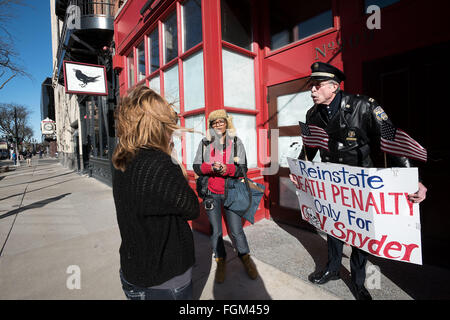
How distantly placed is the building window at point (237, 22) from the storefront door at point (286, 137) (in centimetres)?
113

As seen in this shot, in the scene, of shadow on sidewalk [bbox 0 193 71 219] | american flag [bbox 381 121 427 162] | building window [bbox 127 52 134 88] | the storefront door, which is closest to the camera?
american flag [bbox 381 121 427 162]

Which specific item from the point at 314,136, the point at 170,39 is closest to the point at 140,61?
the point at 170,39

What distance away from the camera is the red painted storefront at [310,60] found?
259cm

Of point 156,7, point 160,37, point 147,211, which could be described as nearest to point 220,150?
point 147,211

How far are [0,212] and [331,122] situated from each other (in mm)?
7794

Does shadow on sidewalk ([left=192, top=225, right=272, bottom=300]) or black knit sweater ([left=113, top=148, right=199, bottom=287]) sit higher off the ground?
black knit sweater ([left=113, top=148, right=199, bottom=287])

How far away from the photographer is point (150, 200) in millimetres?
1160

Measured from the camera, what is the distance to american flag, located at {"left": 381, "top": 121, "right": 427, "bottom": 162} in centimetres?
174

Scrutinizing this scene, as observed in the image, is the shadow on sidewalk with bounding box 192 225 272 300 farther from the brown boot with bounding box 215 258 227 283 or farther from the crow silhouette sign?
the crow silhouette sign

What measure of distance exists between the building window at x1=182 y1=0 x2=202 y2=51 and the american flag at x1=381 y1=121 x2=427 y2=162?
11.9 ft

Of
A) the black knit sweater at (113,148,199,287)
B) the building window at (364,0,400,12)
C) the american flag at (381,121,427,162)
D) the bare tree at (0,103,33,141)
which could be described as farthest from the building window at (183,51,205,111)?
the bare tree at (0,103,33,141)

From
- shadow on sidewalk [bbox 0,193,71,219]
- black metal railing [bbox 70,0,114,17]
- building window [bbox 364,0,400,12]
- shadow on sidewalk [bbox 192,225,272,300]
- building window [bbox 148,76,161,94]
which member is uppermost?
black metal railing [bbox 70,0,114,17]

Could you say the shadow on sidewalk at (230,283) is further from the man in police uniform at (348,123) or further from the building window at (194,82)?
the building window at (194,82)
